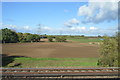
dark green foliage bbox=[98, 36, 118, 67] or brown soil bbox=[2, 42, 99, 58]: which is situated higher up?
dark green foliage bbox=[98, 36, 118, 67]

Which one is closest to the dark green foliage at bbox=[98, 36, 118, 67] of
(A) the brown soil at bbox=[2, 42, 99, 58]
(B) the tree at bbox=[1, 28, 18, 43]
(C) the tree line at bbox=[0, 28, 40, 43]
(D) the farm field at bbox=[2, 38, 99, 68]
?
(D) the farm field at bbox=[2, 38, 99, 68]

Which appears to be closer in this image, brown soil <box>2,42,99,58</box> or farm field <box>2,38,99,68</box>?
farm field <box>2,38,99,68</box>

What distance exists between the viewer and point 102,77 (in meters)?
8.43

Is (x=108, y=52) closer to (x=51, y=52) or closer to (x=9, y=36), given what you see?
(x=51, y=52)

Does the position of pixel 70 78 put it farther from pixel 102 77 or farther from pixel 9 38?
pixel 9 38

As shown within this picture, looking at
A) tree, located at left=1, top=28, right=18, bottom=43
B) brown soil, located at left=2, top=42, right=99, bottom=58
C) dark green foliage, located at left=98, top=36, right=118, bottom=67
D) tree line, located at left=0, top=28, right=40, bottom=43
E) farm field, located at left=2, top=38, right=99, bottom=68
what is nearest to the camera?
dark green foliage, located at left=98, top=36, right=118, bottom=67

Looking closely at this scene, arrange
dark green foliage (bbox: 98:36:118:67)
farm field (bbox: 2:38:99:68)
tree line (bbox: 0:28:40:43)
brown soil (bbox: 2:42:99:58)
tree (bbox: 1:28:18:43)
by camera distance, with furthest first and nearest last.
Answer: tree (bbox: 1:28:18:43), tree line (bbox: 0:28:40:43), brown soil (bbox: 2:42:99:58), farm field (bbox: 2:38:99:68), dark green foliage (bbox: 98:36:118:67)

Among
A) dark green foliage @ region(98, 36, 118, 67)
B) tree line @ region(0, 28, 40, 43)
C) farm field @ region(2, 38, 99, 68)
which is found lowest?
farm field @ region(2, 38, 99, 68)

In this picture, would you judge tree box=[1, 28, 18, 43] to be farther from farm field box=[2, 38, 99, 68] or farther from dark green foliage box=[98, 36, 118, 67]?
dark green foliage box=[98, 36, 118, 67]

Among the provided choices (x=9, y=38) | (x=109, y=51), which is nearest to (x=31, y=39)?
(x=9, y=38)

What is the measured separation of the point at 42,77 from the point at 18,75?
5.90 ft

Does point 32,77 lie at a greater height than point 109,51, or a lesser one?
lesser

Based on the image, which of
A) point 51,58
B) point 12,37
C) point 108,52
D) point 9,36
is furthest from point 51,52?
point 12,37

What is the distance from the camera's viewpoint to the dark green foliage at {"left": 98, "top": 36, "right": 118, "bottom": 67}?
1091 centimetres
